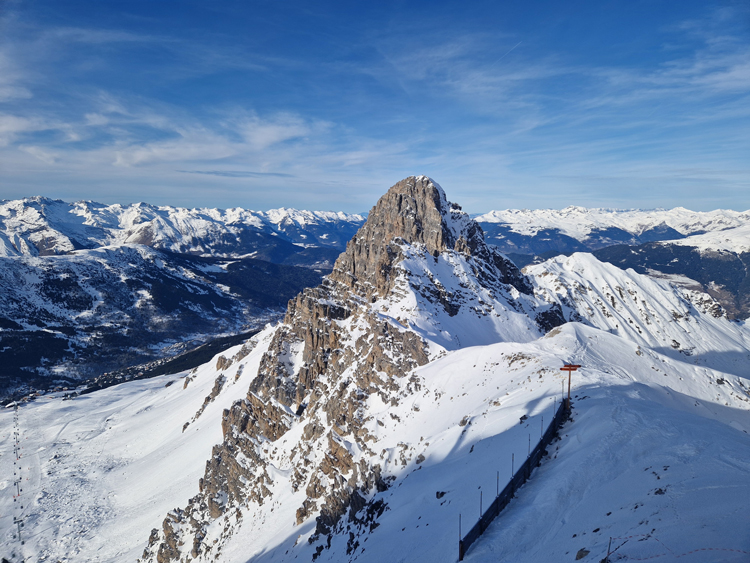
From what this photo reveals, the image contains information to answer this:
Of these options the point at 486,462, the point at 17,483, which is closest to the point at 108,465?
the point at 17,483

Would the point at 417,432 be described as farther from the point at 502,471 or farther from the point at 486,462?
the point at 502,471

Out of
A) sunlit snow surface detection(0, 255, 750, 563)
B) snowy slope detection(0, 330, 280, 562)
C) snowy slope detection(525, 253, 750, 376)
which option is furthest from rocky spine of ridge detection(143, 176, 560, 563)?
snowy slope detection(525, 253, 750, 376)

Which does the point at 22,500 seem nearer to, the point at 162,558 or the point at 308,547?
the point at 162,558

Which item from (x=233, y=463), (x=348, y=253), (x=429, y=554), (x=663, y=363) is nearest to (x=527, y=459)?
(x=429, y=554)

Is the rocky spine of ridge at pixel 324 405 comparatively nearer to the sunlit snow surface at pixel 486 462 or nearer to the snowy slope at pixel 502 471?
the sunlit snow surface at pixel 486 462

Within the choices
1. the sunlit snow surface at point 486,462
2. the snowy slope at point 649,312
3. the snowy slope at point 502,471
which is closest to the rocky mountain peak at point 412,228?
the sunlit snow surface at point 486,462

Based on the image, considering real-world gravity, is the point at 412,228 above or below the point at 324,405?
above

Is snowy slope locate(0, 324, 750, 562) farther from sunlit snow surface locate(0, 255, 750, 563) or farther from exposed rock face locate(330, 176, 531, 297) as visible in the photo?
exposed rock face locate(330, 176, 531, 297)
